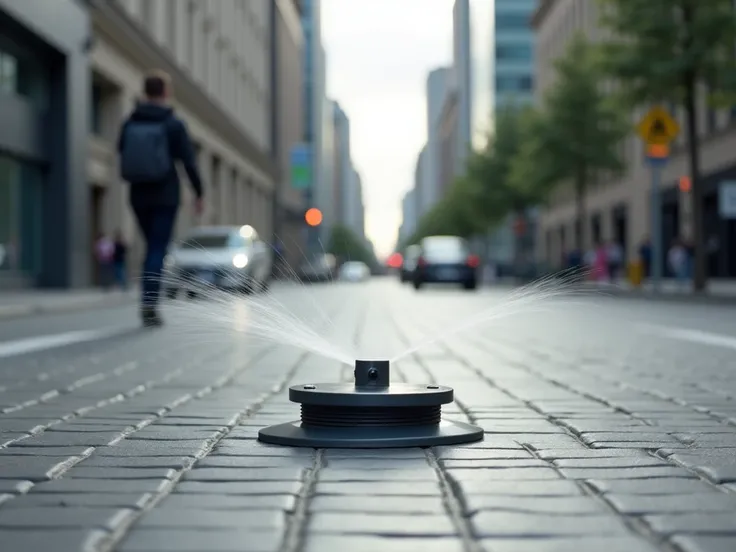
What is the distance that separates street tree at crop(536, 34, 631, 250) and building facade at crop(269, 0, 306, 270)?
27050mm

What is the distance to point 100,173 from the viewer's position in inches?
1189

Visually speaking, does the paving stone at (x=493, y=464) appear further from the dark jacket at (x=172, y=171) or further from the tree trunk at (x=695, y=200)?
the tree trunk at (x=695, y=200)

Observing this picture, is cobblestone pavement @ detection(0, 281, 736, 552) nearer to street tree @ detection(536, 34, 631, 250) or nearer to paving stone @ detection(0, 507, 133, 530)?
paving stone @ detection(0, 507, 133, 530)

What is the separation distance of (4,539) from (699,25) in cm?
2349

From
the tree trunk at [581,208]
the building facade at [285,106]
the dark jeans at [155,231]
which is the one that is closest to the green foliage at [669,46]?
the tree trunk at [581,208]

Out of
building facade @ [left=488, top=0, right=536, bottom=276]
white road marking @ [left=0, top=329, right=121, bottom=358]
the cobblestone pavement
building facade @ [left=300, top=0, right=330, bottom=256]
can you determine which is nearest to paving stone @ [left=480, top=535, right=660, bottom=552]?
the cobblestone pavement

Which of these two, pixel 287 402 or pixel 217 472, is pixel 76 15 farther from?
pixel 217 472

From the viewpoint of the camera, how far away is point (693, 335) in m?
11.0

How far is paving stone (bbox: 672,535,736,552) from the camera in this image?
2338mm

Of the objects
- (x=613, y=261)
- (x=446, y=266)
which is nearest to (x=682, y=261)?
(x=613, y=261)

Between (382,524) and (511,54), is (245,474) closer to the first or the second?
(382,524)

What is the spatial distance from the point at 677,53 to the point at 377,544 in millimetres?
23624

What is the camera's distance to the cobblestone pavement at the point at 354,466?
2486 mm

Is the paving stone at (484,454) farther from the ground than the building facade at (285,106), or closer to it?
closer to it
